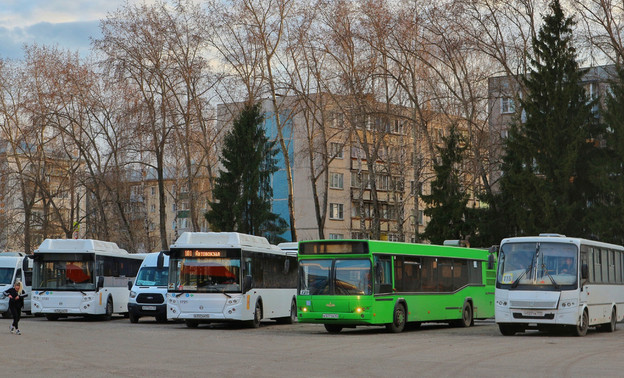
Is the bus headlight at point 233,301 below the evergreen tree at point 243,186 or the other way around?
below

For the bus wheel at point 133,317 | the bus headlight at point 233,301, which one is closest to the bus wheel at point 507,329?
the bus headlight at point 233,301

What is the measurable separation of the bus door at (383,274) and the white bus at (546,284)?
9.66ft

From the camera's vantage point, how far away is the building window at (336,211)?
298 ft

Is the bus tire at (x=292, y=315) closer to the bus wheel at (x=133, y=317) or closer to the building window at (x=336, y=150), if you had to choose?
the bus wheel at (x=133, y=317)

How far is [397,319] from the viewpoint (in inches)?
1118

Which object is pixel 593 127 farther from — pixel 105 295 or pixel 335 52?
pixel 105 295

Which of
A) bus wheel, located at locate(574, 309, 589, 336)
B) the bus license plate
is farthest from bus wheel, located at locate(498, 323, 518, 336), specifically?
bus wheel, located at locate(574, 309, 589, 336)

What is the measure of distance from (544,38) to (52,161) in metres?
34.2

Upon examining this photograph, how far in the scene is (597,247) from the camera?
2881 centimetres

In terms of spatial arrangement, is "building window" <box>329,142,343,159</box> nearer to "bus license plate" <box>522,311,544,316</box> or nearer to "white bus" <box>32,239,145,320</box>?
"white bus" <box>32,239,145,320</box>

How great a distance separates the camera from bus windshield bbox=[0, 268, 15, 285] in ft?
137

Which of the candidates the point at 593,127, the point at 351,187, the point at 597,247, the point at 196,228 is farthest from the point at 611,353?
the point at 351,187

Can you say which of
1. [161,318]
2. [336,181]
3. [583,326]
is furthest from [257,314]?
[336,181]

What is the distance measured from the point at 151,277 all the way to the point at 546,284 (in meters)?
15.7
